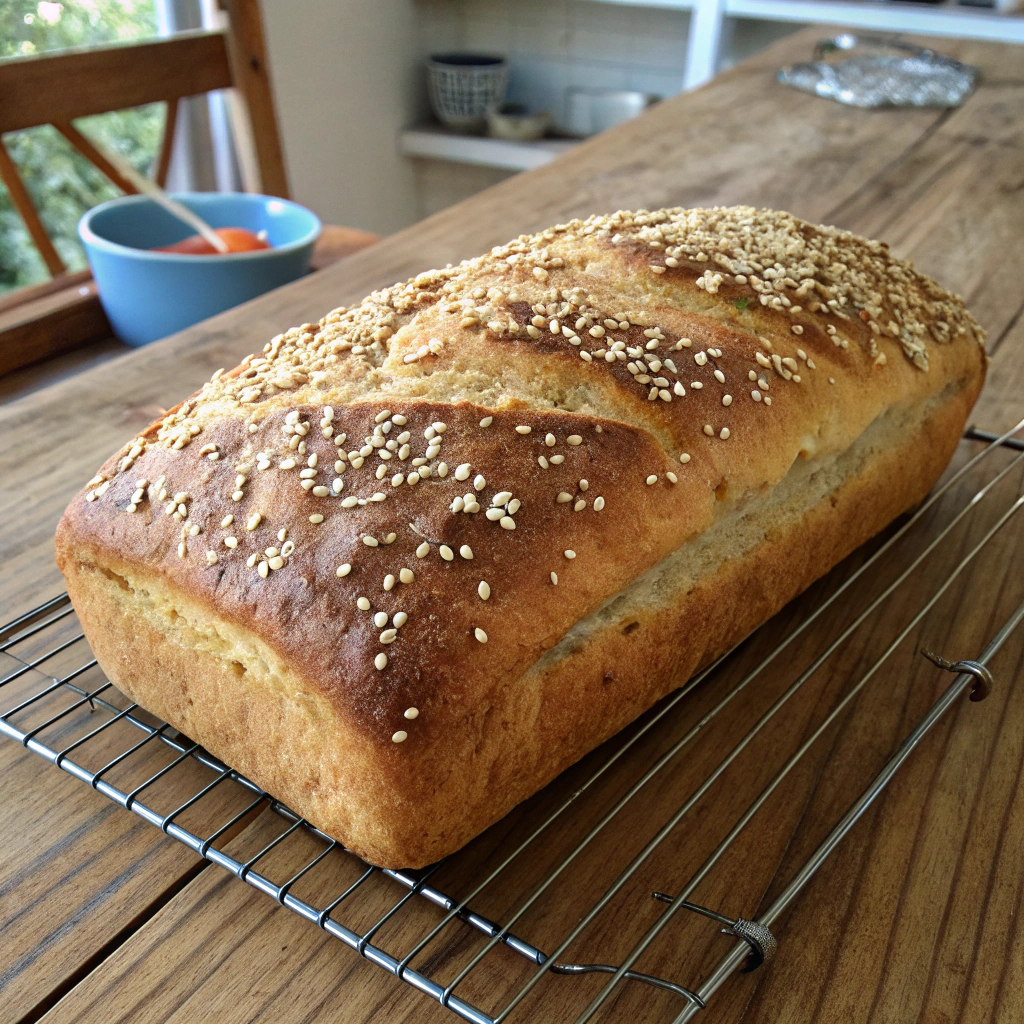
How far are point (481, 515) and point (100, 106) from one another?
1.76 m

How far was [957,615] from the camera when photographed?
123 centimetres

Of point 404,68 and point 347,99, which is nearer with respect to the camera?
point 347,99

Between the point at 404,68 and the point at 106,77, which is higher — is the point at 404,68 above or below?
below

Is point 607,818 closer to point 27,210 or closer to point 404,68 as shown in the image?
point 27,210

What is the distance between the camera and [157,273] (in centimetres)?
193

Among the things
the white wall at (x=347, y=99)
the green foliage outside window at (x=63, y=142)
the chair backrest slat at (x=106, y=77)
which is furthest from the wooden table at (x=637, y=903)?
the white wall at (x=347, y=99)

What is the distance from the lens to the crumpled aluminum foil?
2992 mm

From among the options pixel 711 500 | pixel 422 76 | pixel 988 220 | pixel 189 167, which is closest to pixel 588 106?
pixel 422 76

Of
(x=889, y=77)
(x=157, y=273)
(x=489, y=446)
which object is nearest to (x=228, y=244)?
(x=157, y=273)

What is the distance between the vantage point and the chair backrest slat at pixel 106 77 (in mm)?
2008

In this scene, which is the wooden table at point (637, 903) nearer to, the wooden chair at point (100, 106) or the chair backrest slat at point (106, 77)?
the wooden chair at point (100, 106)

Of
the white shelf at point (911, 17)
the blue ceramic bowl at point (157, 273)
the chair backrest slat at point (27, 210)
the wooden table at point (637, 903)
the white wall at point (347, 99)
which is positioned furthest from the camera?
the white wall at point (347, 99)

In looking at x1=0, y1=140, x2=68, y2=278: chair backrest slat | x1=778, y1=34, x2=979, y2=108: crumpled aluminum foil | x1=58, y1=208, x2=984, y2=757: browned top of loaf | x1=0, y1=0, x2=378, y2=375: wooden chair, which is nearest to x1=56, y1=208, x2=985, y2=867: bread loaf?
x1=58, y1=208, x2=984, y2=757: browned top of loaf

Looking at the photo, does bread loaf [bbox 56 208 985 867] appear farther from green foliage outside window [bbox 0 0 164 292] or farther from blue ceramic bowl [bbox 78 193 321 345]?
green foliage outside window [bbox 0 0 164 292]
